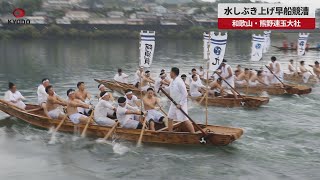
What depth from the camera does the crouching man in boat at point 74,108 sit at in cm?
1467

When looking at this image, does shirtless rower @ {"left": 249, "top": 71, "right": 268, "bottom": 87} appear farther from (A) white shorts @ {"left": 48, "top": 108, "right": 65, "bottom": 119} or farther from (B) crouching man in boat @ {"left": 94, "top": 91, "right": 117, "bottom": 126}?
(A) white shorts @ {"left": 48, "top": 108, "right": 65, "bottom": 119}

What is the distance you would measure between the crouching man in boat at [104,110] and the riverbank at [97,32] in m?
57.4

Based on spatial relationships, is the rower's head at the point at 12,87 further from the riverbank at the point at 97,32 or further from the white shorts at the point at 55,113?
the riverbank at the point at 97,32

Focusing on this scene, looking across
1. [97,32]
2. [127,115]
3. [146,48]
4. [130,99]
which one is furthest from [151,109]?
[97,32]

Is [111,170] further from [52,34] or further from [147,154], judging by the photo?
[52,34]

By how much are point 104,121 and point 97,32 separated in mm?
63438

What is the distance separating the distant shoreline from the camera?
6894 centimetres

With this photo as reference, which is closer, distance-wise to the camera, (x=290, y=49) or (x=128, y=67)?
(x=128, y=67)

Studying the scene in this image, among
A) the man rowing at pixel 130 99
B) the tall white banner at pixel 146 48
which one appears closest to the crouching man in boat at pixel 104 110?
the man rowing at pixel 130 99

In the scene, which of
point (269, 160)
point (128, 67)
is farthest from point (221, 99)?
point (128, 67)

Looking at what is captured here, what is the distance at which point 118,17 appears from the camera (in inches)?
3548

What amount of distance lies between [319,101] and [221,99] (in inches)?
227

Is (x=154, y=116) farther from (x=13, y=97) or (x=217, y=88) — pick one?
(x=217, y=88)

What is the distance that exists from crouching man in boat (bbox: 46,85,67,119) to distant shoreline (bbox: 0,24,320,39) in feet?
182
